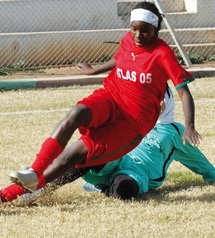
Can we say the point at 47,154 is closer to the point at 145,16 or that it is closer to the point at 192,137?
the point at 192,137

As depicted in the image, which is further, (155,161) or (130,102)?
(155,161)

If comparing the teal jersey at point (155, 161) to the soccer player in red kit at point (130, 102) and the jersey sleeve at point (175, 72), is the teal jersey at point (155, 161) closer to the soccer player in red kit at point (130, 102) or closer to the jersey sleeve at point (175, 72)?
the soccer player in red kit at point (130, 102)

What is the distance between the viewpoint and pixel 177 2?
17.0 metres

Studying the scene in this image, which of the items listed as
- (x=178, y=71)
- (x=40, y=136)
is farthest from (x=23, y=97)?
(x=178, y=71)

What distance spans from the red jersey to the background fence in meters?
8.85

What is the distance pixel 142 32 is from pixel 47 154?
3.53ft

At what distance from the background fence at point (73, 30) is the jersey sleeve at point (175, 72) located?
353 inches

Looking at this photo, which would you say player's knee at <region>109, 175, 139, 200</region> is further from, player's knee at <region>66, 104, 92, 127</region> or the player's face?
the player's face

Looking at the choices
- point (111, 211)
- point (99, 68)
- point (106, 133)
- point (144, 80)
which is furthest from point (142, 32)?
point (111, 211)

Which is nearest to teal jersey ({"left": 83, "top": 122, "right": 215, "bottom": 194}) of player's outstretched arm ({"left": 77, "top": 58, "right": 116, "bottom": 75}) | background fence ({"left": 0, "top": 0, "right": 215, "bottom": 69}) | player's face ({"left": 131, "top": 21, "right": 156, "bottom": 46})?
player's outstretched arm ({"left": 77, "top": 58, "right": 116, "bottom": 75})

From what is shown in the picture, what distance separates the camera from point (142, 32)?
6.09 metres

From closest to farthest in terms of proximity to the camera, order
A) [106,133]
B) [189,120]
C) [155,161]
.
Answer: [189,120] → [106,133] → [155,161]

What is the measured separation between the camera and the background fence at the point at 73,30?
15.2 metres

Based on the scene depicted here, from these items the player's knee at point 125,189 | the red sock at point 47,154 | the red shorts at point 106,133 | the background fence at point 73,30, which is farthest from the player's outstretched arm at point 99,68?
the background fence at point 73,30
